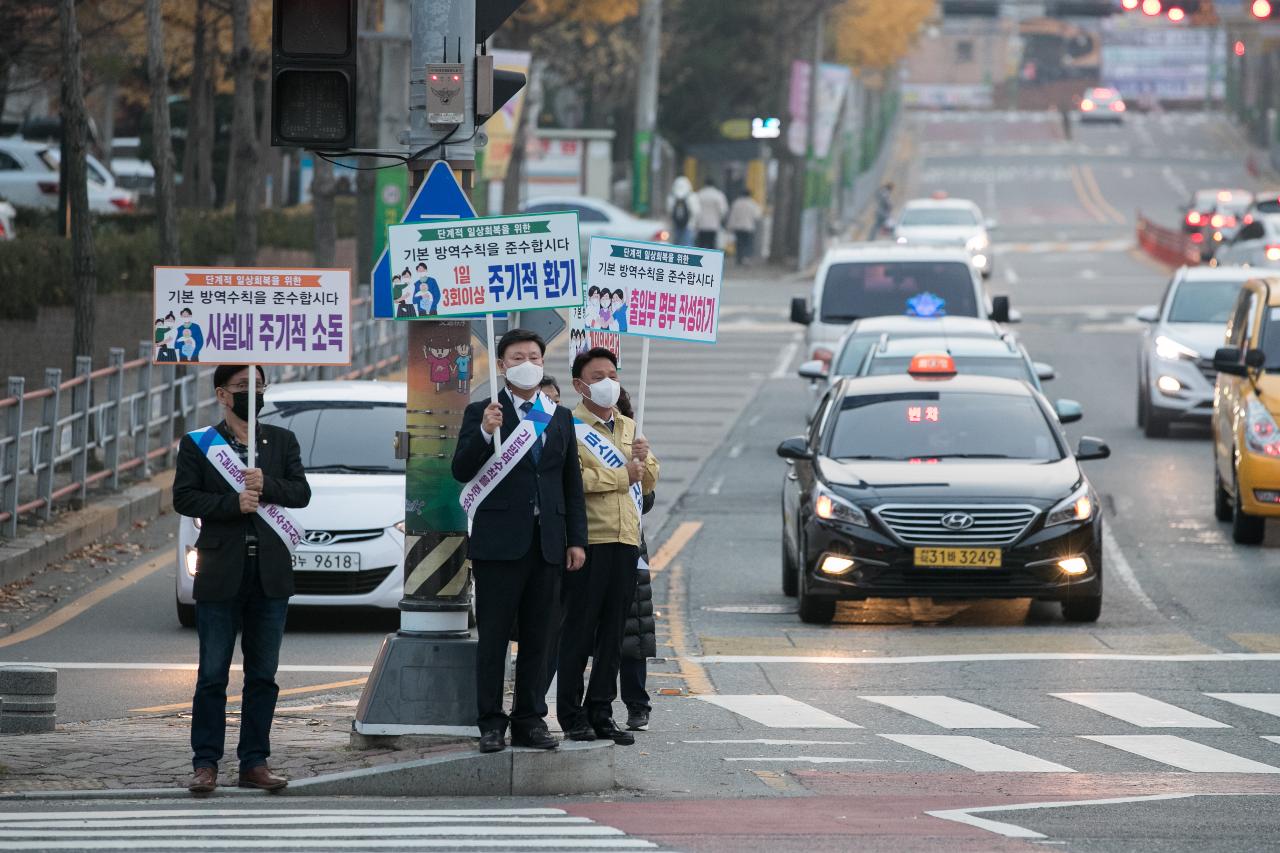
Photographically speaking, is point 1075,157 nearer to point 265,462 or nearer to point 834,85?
point 834,85

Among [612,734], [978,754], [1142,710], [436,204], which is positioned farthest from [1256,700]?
[436,204]

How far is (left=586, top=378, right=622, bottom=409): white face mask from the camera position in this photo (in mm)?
10273

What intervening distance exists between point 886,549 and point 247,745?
607 cm

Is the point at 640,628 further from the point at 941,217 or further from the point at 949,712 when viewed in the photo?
the point at 941,217

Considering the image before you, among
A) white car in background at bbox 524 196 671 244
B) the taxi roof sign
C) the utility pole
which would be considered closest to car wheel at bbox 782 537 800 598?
the taxi roof sign

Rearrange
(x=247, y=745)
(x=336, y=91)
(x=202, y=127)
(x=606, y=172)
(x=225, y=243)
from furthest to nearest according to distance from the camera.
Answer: (x=606, y=172) < (x=202, y=127) < (x=225, y=243) < (x=336, y=91) < (x=247, y=745)

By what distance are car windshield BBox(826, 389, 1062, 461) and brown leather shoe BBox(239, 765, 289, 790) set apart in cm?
707

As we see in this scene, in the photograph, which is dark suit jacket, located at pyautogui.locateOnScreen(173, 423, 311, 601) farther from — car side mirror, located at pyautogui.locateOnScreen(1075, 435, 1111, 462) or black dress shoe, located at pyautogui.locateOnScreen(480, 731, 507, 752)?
car side mirror, located at pyautogui.locateOnScreen(1075, 435, 1111, 462)

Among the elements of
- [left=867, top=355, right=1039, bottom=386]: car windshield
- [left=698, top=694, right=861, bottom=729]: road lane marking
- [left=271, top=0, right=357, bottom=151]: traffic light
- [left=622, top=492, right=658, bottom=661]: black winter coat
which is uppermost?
[left=271, top=0, right=357, bottom=151]: traffic light

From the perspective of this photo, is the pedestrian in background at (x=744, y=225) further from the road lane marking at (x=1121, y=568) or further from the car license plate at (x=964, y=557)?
the car license plate at (x=964, y=557)

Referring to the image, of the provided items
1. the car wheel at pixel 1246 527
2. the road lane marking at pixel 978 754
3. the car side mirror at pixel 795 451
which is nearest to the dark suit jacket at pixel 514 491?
the road lane marking at pixel 978 754

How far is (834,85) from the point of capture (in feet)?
209

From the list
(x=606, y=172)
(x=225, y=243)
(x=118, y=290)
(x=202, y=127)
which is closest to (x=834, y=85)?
(x=606, y=172)

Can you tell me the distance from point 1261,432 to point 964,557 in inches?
180
